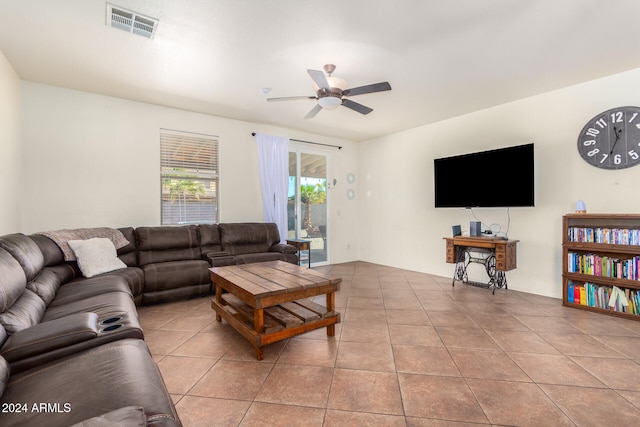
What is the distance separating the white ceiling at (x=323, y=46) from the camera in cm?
218

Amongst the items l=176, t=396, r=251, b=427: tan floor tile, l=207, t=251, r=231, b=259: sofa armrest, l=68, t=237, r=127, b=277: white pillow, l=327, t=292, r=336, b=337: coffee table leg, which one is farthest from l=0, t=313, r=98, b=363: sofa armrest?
l=207, t=251, r=231, b=259: sofa armrest

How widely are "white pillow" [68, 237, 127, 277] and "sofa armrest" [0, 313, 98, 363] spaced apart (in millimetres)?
1738

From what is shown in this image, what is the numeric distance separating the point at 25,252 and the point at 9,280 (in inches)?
26.5

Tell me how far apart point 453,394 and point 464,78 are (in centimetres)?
314

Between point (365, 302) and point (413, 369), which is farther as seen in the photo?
point (365, 302)

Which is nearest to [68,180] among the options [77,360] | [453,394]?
[77,360]

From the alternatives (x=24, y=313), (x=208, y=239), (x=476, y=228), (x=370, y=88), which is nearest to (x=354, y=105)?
(x=370, y=88)

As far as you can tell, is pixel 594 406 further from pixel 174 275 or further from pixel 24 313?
pixel 174 275

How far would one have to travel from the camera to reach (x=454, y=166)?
4492 mm

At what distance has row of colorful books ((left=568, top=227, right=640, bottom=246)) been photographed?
117 inches

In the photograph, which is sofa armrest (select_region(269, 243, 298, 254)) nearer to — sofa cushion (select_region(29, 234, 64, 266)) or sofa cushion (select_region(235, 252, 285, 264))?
sofa cushion (select_region(235, 252, 285, 264))

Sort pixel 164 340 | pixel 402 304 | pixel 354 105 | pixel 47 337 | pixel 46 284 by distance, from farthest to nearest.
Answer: pixel 402 304 < pixel 354 105 < pixel 164 340 < pixel 46 284 < pixel 47 337

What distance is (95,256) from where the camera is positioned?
10.1ft

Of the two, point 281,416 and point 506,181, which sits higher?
point 506,181
